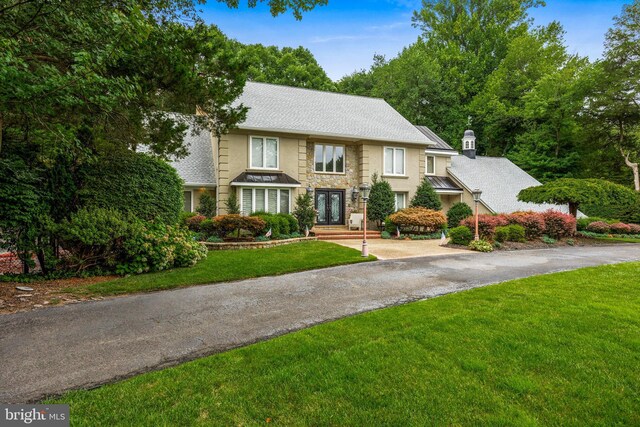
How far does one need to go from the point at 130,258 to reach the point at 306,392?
6702 mm

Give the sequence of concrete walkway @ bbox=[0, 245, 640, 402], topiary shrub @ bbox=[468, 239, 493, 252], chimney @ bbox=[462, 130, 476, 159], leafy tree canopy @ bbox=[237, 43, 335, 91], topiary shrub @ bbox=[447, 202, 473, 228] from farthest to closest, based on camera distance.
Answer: leafy tree canopy @ bbox=[237, 43, 335, 91], chimney @ bbox=[462, 130, 476, 159], topiary shrub @ bbox=[447, 202, 473, 228], topiary shrub @ bbox=[468, 239, 493, 252], concrete walkway @ bbox=[0, 245, 640, 402]

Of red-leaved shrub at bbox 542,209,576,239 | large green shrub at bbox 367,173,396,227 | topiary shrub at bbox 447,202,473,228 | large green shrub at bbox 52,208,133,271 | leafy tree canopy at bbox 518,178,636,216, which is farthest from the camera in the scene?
topiary shrub at bbox 447,202,473,228

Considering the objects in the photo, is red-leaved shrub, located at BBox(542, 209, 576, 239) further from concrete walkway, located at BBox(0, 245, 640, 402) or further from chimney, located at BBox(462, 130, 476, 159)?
chimney, located at BBox(462, 130, 476, 159)

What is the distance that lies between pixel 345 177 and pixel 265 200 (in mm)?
5092

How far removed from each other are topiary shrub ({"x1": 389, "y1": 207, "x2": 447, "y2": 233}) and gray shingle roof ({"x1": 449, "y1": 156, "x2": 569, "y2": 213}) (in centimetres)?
575

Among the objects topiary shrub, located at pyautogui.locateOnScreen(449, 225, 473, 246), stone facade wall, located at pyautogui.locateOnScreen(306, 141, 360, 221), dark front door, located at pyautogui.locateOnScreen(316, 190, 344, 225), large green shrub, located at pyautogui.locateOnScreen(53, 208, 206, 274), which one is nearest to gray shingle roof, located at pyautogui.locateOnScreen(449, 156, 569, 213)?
stone facade wall, located at pyautogui.locateOnScreen(306, 141, 360, 221)

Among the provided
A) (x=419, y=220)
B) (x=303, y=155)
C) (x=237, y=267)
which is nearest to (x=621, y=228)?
(x=419, y=220)

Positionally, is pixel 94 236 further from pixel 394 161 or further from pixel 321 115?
pixel 394 161

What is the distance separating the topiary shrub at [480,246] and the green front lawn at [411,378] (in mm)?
7310

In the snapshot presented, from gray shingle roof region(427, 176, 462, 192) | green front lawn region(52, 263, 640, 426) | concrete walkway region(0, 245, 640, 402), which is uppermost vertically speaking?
gray shingle roof region(427, 176, 462, 192)

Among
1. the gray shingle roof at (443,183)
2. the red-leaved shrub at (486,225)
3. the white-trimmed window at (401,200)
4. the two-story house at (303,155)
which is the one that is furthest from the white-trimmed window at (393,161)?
the red-leaved shrub at (486,225)

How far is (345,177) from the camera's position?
61.5ft

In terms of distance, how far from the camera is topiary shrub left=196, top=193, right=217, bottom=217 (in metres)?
15.6

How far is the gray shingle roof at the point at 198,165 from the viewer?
1656 cm
